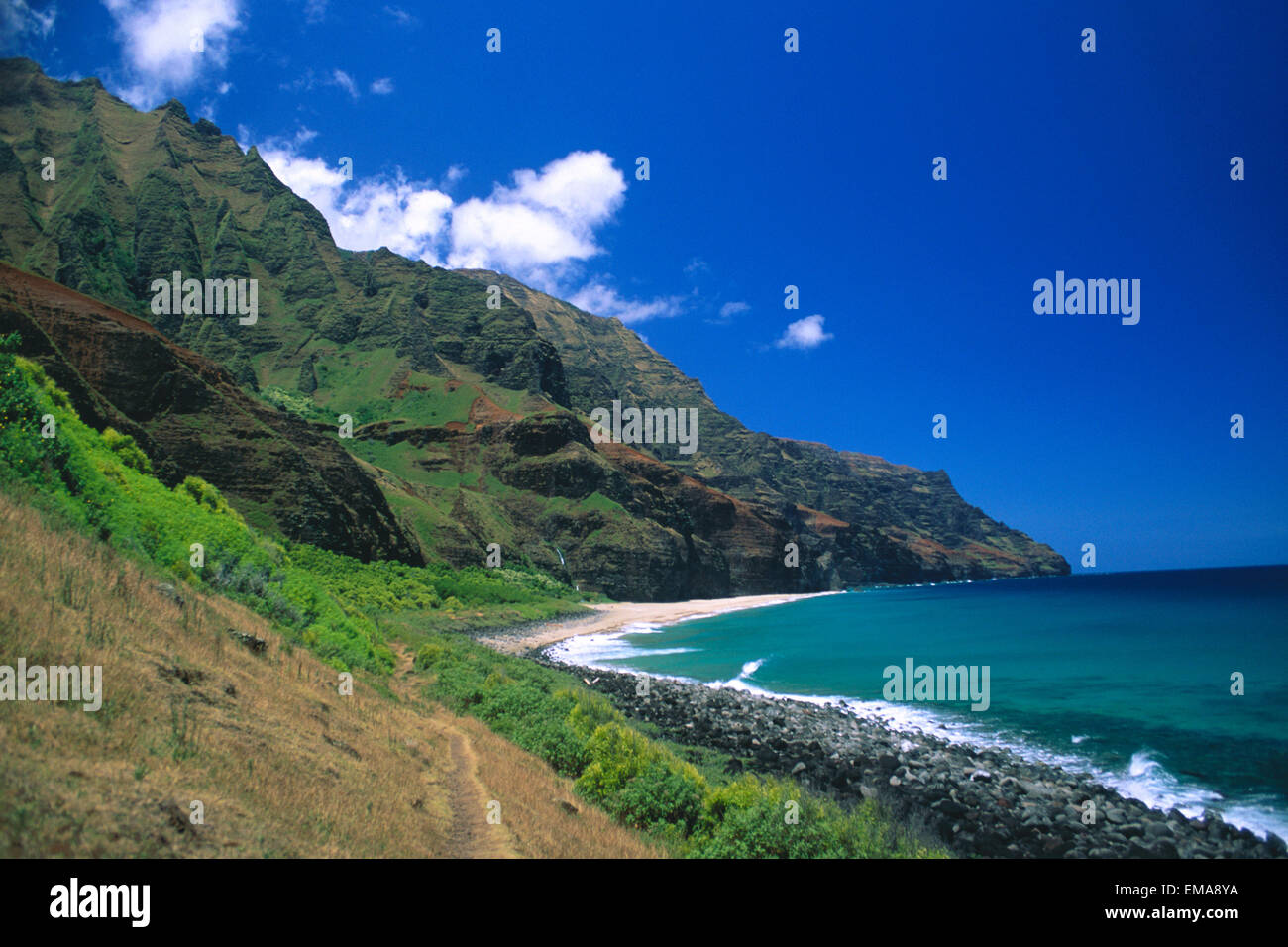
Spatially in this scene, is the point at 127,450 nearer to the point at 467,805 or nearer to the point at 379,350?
the point at 467,805

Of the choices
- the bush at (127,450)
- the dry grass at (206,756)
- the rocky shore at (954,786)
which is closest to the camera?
the dry grass at (206,756)

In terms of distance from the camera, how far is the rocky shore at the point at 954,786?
40.0 feet

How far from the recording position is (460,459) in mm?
102188

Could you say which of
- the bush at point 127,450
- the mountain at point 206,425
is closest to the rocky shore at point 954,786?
the bush at point 127,450

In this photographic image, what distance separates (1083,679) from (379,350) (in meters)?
128

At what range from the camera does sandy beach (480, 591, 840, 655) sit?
44.4 m

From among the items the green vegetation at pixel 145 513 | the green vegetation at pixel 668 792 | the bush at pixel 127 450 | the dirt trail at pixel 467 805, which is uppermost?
the bush at pixel 127 450

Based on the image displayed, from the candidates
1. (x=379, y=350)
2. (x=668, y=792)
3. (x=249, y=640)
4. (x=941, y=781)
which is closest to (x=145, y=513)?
(x=249, y=640)

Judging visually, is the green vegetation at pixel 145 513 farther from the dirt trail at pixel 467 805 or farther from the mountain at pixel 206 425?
the mountain at pixel 206 425

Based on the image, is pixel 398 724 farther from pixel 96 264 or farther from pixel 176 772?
pixel 96 264

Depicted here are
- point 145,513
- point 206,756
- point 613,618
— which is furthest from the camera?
point 613,618

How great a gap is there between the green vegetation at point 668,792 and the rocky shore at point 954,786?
1657 mm

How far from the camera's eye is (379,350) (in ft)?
411
